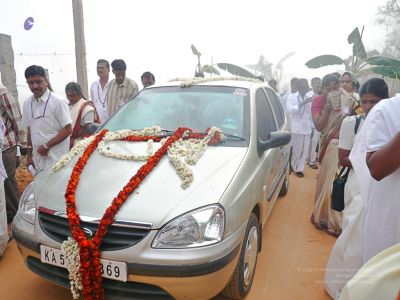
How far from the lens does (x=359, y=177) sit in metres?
2.11

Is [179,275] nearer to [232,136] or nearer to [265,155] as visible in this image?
[232,136]

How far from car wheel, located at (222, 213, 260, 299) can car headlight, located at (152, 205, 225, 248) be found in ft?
1.50

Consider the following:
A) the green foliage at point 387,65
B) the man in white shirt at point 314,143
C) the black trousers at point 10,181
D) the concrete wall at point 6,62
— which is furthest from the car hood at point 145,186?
the green foliage at point 387,65

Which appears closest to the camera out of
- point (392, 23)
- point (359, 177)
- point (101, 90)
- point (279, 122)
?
point (359, 177)

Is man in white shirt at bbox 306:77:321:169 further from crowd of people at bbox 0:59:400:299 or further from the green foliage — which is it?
the green foliage

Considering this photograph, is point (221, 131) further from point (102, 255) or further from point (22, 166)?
point (22, 166)

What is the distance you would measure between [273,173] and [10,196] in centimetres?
296

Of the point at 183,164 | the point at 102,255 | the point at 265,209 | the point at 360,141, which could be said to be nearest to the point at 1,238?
the point at 102,255

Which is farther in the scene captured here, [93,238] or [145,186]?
Answer: [145,186]

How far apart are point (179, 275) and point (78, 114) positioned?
9.64 ft

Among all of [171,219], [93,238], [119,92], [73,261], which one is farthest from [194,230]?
[119,92]

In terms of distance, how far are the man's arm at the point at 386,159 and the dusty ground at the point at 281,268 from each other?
1.45 metres

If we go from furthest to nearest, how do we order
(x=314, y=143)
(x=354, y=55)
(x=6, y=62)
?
(x=354, y=55) < (x=314, y=143) < (x=6, y=62)

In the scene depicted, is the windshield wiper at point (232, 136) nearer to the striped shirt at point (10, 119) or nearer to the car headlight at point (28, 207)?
the car headlight at point (28, 207)
